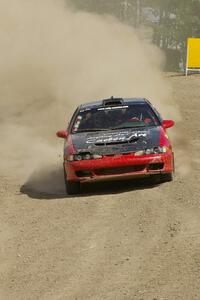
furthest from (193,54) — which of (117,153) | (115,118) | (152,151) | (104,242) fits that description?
(104,242)

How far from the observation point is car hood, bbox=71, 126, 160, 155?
11180 mm

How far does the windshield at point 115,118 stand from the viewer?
12.0 m

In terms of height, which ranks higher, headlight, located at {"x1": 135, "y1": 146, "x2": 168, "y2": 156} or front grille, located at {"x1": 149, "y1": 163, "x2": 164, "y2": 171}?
headlight, located at {"x1": 135, "y1": 146, "x2": 168, "y2": 156}

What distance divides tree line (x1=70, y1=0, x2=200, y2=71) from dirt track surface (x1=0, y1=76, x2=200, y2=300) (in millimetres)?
47007

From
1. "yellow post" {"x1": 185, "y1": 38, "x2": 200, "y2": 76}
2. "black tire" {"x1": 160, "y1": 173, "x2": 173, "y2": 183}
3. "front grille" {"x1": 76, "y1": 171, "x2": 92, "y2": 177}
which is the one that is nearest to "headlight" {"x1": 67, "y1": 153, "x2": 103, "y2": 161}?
"front grille" {"x1": 76, "y1": 171, "x2": 92, "y2": 177}

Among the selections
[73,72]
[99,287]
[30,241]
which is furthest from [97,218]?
[73,72]

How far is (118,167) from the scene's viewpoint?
1105 centimetres

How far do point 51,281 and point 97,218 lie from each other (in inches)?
95.3

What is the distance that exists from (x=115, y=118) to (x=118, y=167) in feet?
4.42

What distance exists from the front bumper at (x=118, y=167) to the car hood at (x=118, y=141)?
0.15 metres

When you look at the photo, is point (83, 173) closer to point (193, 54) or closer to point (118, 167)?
point (118, 167)

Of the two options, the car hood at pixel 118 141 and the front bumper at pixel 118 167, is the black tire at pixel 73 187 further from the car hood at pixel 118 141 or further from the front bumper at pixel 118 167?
the car hood at pixel 118 141

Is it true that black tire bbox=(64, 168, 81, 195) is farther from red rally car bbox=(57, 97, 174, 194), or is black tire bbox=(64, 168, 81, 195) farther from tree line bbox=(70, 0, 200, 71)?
tree line bbox=(70, 0, 200, 71)

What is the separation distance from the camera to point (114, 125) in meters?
12.0
